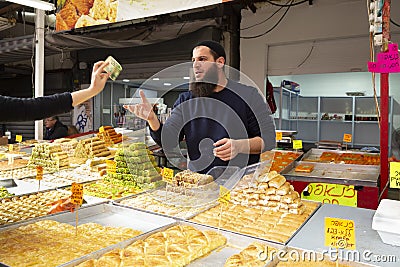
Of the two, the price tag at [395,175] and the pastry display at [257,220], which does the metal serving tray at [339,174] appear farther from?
the price tag at [395,175]

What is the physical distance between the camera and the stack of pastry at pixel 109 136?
4699 mm

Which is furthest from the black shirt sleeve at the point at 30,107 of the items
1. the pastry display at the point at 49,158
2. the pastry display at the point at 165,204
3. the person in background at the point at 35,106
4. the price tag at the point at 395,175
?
the pastry display at the point at 49,158

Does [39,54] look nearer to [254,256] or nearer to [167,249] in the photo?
[167,249]

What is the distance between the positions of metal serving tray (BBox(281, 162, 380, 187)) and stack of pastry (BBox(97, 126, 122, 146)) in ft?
7.96

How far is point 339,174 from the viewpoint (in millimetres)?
3521

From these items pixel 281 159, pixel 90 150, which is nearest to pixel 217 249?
pixel 281 159

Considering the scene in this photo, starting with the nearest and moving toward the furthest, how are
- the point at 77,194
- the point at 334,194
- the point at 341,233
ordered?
the point at 341,233
the point at 77,194
the point at 334,194

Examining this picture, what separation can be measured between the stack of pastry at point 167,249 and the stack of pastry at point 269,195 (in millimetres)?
481

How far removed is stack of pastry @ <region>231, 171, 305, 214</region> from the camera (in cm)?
194

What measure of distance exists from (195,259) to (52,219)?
0.90 metres

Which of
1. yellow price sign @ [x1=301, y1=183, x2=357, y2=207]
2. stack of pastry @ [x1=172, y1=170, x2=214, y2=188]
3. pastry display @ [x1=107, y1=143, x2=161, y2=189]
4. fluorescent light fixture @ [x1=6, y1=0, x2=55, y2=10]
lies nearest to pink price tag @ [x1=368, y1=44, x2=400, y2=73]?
yellow price sign @ [x1=301, y1=183, x2=357, y2=207]

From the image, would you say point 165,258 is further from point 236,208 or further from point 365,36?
point 365,36

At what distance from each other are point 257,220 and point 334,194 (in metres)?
1.31

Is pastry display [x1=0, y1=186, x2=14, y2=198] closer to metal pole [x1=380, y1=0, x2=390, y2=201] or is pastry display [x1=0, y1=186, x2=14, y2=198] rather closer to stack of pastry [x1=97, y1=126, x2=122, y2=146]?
stack of pastry [x1=97, y1=126, x2=122, y2=146]
